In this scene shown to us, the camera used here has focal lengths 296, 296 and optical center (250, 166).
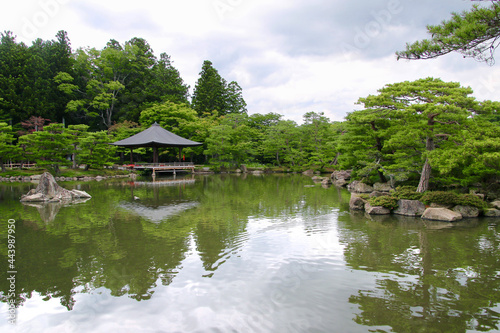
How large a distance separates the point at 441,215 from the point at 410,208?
0.87 m

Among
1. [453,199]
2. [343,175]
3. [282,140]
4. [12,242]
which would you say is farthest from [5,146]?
[453,199]

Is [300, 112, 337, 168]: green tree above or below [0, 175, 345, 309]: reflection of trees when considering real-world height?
above

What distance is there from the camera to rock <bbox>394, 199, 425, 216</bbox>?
29.4 ft

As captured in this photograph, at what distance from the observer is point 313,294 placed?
421 cm

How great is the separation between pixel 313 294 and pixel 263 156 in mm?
29729

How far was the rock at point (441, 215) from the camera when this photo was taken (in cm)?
823

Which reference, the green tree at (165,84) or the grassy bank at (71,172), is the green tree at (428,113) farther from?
the green tree at (165,84)

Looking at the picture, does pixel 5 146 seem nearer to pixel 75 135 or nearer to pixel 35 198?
pixel 75 135

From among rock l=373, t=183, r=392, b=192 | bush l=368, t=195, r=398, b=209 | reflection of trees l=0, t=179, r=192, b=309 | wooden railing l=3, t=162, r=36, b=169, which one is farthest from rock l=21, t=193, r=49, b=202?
wooden railing l=3, t=162, r=36, b=169

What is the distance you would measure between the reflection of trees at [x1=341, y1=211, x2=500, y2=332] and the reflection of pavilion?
5.32 meters

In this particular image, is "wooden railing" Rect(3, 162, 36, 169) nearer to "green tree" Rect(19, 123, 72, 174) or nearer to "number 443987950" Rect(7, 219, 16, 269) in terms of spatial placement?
"green tree" Rect(19, 123, 72, 174)

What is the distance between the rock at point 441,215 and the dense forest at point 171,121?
1790mm

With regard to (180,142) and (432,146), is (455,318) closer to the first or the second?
(432,146)

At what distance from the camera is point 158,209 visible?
10.2 m
